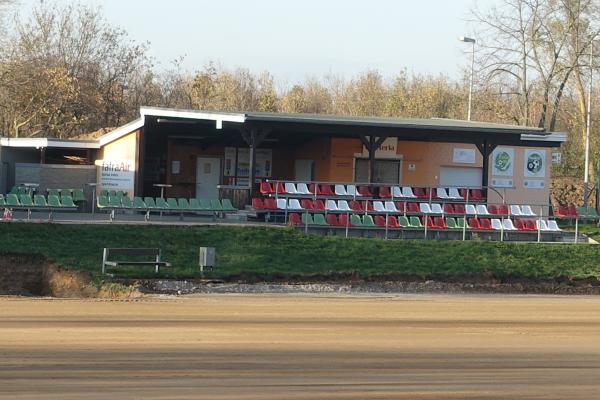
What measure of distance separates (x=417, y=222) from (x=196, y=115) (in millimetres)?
8061

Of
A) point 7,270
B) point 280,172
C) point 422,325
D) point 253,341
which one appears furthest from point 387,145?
point 253,341

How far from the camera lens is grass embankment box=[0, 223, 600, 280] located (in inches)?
1069

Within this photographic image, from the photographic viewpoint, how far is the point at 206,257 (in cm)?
2647

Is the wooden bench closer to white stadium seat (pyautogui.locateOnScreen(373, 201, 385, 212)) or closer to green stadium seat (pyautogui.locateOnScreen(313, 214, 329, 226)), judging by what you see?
green stadium seat (pyautogui.locateOnScreen(313, 214, 329, 226))

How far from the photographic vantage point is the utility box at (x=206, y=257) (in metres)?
26.5

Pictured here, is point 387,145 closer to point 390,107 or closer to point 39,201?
point 39,201

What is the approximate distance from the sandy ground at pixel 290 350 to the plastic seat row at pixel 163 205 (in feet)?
31.7

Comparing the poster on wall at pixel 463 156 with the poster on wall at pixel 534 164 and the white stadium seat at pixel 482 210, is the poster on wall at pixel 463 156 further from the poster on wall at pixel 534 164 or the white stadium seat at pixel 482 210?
the white stadium seat at pixel 482 210

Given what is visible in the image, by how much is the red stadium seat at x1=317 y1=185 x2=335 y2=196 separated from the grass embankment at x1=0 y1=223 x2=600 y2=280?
4047mm

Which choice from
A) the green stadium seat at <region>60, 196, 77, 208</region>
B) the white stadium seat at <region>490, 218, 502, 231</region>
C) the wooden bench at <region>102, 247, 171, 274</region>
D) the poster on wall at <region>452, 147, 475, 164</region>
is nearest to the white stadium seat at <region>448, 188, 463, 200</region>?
the poster on wall at <region>452, 147, 475, 164</region>

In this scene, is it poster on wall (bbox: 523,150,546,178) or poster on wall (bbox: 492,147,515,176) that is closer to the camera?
poster on wall (bbox: 492,147,515,176)

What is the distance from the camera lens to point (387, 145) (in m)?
38.7

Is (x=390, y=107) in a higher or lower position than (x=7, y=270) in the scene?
higher

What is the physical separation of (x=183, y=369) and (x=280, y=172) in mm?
27521
